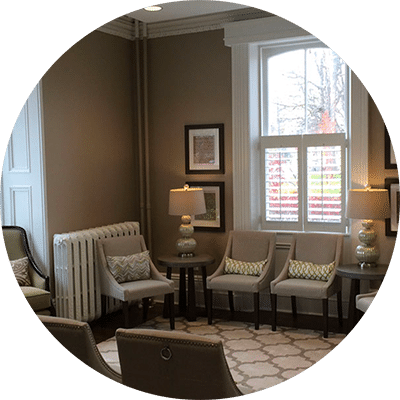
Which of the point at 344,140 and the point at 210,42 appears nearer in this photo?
the point at 344,140

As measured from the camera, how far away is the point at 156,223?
20.6 ft

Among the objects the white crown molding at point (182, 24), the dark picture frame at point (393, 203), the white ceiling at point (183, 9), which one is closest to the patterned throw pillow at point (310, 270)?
the dark picture frame at point (393, 203)

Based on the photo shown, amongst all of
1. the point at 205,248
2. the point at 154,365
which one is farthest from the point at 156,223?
the point at 154,365

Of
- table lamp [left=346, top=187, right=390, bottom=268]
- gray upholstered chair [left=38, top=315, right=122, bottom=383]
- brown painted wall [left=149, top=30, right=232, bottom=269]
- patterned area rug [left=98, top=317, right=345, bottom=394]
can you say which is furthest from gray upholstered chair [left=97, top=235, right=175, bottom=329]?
gray upholstered chair [left=38, top=315, right=122, bottom=383]

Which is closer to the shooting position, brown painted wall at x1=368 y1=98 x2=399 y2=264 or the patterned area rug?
the patterned area rug

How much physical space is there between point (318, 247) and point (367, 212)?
1.98 ft

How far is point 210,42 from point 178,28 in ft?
1.22

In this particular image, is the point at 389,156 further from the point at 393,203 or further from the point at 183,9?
the point at 183,9

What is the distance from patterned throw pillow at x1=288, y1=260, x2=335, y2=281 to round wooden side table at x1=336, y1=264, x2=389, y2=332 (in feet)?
0.39

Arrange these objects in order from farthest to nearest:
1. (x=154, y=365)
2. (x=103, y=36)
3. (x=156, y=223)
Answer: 1. (x=156, y=223)
2. (x=103, y=36)
3. (x=154, y=365)

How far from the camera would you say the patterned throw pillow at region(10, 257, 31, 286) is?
16.6ft

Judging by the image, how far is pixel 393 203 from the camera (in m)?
5.14

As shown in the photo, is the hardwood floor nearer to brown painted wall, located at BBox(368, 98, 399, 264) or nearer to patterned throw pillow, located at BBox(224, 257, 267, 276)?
patterned throw pillow, located at BBox(224, 257, 267, 276)

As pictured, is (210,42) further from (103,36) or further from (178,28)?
(103,36)
